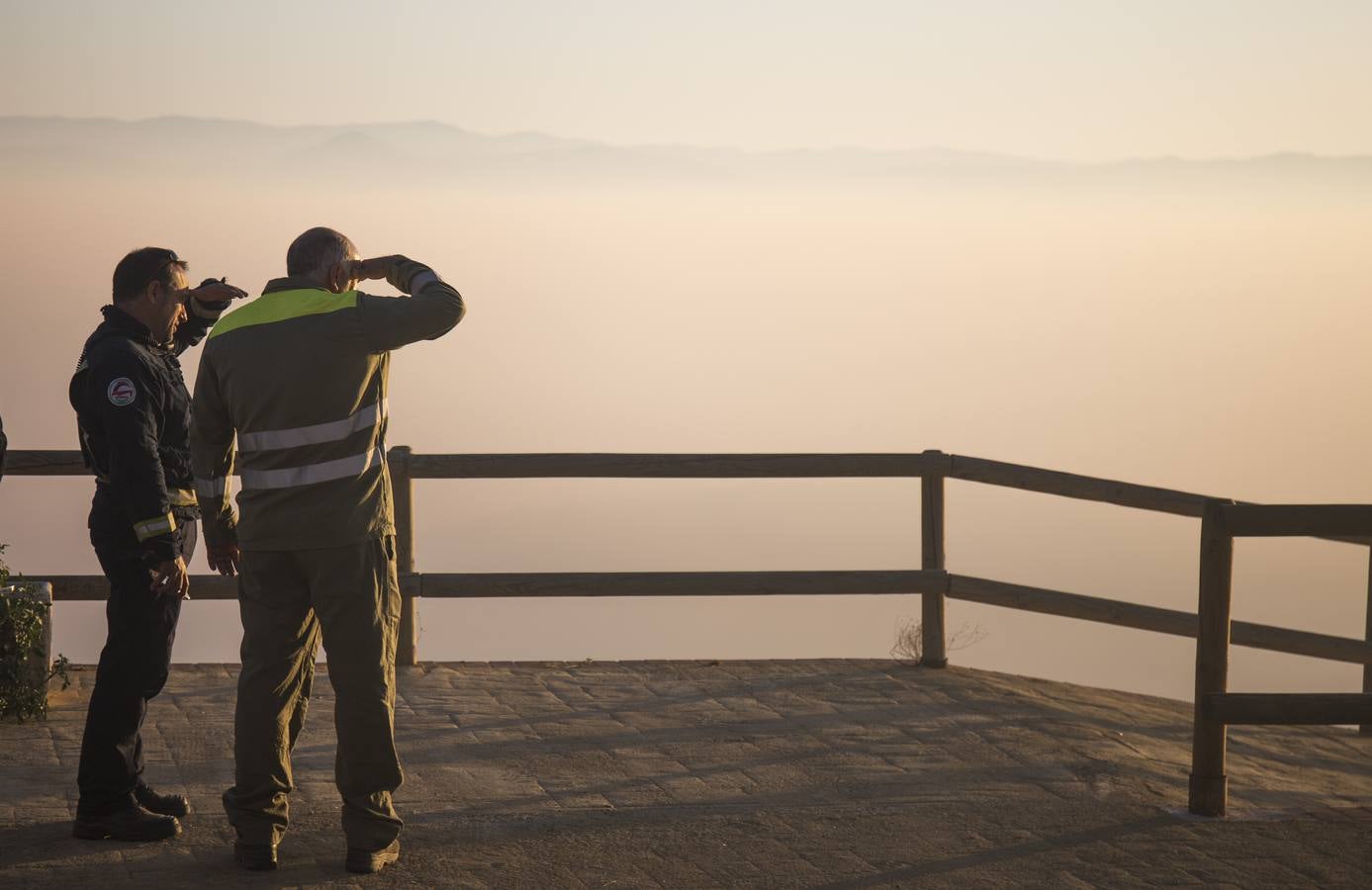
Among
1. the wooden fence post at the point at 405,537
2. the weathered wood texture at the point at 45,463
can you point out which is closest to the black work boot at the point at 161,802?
the wooden fence post at the point at 405,537

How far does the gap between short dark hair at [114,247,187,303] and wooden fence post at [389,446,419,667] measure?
8.74 ft

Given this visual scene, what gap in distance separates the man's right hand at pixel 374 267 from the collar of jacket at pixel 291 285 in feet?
0.56

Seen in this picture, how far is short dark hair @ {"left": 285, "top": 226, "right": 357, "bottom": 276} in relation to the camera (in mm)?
5145

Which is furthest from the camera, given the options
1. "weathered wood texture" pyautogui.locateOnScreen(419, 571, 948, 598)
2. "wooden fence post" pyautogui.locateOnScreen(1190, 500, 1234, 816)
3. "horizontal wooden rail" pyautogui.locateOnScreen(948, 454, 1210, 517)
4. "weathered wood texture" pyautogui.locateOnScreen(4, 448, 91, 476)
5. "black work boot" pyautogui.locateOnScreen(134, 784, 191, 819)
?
"weathered wood texture" pyautogui.locateOnScreen(419, 571, 948, 598)

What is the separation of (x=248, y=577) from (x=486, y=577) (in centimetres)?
303

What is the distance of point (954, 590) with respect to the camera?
27.2 feet

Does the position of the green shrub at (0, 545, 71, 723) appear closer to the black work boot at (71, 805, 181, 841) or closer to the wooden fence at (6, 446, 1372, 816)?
the wooden fence at (6, 446, 1372, 816)

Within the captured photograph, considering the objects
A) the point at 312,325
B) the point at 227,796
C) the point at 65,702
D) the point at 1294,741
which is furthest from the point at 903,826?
the point at 65,702

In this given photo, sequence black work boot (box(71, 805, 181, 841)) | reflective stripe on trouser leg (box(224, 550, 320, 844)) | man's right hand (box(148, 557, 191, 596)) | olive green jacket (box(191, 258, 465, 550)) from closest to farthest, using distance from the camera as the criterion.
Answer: olive green jacket (box(191, 258, 465, 550)), reflective stripe on trouser leg (box(224, 550, 320, 844)), man's right hand (box(148, 557, 191, 596)), black work boot (box(71, 805, 181, 841))

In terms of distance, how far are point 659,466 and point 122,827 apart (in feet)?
11.1

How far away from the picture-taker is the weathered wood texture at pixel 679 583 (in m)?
8.14

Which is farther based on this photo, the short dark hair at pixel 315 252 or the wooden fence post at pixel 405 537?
the wooden fence post at pixel 405 537

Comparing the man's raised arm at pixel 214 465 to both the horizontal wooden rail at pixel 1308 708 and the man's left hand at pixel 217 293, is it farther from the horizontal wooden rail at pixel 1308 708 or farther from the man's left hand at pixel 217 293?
the horizontal wooden rail at pixel 1308 708

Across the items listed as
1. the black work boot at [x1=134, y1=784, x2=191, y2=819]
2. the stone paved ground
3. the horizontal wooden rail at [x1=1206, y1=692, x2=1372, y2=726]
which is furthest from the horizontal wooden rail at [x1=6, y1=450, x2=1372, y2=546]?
the black work boot at [x1=134, y1=784, x2=191, y2=819]
